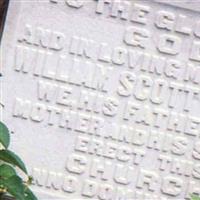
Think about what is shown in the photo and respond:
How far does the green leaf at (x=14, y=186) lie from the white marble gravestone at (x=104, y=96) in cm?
100

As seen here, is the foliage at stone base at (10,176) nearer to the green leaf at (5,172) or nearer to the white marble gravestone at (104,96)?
the green leaf at (5,172)

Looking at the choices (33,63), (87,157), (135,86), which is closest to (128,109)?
(135,86)

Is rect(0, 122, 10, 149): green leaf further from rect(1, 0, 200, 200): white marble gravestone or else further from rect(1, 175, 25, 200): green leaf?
rect(1, 0, 200, 200): white marble gravestone

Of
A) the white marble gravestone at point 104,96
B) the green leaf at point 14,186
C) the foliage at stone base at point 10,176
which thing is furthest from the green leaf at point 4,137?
the white marble gravestone at point 104,96

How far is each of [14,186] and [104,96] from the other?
1.08 m

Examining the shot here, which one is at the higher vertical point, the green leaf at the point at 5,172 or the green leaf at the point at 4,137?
the green leaf at the point at 4,137

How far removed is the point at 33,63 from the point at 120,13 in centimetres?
47

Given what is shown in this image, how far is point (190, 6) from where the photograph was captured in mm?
2932

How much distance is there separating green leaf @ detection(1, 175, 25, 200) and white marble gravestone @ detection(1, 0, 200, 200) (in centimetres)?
100

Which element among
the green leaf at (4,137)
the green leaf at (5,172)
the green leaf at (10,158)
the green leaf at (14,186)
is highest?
the green leaf at (4,137)

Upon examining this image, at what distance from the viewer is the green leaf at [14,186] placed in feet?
6.47

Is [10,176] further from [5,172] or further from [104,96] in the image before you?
[104,96]

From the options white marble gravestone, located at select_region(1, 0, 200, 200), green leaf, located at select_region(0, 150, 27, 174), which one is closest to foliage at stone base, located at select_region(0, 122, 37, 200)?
green leaf, located at select_region(0, 150, 27, 174)

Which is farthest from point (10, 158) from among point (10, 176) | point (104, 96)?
point (104, 96)
